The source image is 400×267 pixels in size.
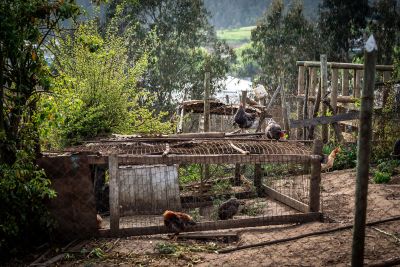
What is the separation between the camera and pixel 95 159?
19.8 ft

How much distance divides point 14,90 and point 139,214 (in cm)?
323

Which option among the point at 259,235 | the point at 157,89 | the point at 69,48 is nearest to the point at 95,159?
the point at 259,235

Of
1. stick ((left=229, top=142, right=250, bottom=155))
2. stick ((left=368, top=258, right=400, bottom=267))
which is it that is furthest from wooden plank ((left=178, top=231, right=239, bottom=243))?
stick ((left=368, top=258, right=400, bottom=267))

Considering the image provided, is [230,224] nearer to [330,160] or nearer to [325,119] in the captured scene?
[330,160]

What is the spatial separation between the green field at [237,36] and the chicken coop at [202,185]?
55592 mm

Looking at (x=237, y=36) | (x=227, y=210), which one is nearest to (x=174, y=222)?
(x=227, y=210)

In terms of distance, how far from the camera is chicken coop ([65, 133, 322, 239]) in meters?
6.13

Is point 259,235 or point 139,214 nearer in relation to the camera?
point 259,235

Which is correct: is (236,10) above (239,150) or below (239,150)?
above

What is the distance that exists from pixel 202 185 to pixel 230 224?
2.51 metres

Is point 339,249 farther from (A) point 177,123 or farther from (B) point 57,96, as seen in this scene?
(A) point 177,123

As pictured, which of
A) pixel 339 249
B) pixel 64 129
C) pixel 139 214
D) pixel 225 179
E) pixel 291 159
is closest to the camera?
pixel 339 249

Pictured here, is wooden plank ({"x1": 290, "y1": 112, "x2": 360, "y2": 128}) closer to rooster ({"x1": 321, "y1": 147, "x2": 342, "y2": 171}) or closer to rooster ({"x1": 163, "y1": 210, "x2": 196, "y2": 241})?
rooster ({"x1": 321, "y1": 147, "x2": 342, "y2": 171})

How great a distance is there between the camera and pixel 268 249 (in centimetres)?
550
